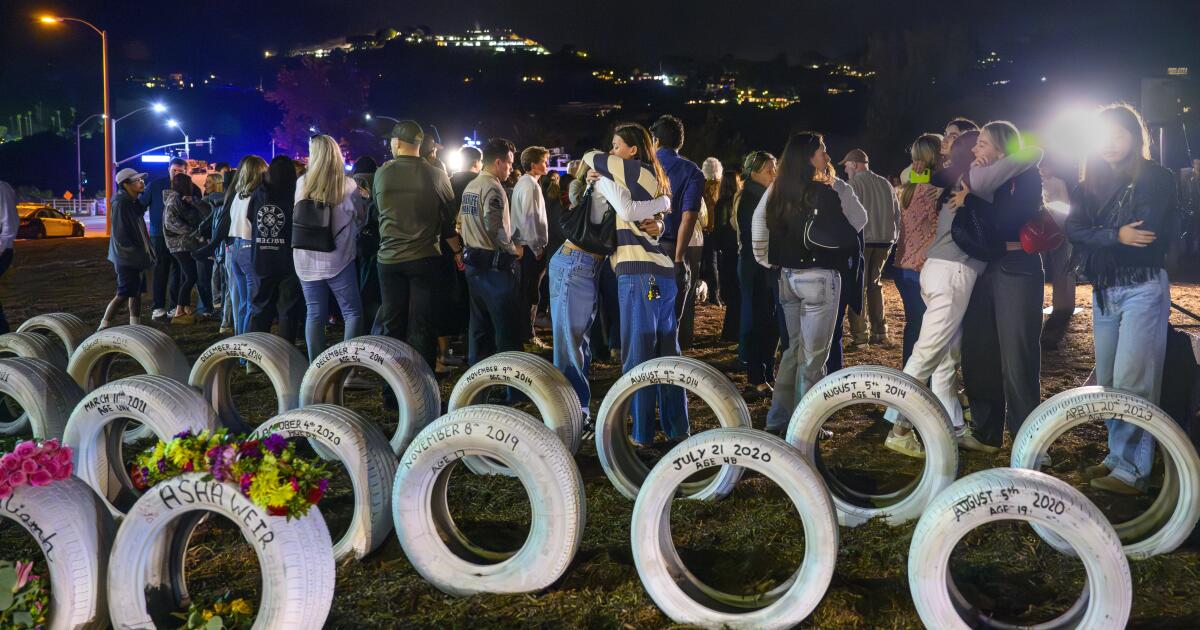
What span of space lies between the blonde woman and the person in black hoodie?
43 centimetres

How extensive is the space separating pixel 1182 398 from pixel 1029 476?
2.74 meters

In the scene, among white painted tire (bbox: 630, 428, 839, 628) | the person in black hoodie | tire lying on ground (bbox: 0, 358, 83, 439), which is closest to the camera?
white painted tire (bbox: 630, 428, 839, 628)

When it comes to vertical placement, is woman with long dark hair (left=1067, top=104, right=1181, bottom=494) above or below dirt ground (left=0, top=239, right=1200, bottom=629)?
above

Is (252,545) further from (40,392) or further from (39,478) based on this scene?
(40,392)

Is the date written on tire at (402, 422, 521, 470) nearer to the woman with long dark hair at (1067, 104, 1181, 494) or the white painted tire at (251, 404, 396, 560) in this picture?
the white painted tire at (251, 404, 396, 560)

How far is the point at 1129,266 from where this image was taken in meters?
5.41

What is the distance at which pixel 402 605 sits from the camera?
13.5 feet

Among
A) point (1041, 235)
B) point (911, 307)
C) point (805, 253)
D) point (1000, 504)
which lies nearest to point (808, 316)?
point (805, 253)

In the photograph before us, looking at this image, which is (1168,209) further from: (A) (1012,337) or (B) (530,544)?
(B) (530,544)

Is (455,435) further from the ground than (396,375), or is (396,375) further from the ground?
(455,435)

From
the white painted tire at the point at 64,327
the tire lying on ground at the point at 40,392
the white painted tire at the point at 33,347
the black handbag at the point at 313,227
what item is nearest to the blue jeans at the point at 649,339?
the black handbag at the point at 313,227

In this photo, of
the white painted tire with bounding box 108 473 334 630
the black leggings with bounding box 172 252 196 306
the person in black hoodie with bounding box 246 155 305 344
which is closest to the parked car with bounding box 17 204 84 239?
the black leggings with bounding box 172 252 196 306

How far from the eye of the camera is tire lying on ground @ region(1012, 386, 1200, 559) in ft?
15.0

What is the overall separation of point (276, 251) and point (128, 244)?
152 inches
